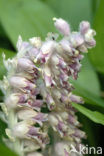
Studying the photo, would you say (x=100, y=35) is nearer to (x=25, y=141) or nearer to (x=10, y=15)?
(x=10, y=15)

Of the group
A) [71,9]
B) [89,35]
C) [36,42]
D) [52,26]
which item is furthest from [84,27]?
[71,9]

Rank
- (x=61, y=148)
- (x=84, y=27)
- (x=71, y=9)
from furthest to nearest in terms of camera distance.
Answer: (x=71, y=9) → (x=61, y=148) → (x=84, y=27)

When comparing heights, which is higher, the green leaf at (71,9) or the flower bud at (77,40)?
the green leaf at (71,9)

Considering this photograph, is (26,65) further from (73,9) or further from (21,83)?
(73,9)

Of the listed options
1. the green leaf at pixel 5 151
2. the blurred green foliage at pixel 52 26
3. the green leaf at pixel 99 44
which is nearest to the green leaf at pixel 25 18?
the blurred green foliage at pixel 52 26

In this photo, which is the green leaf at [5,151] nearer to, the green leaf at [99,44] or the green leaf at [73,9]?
the green leaf at [99,44]

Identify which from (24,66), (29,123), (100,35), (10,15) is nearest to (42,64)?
(24,66)
